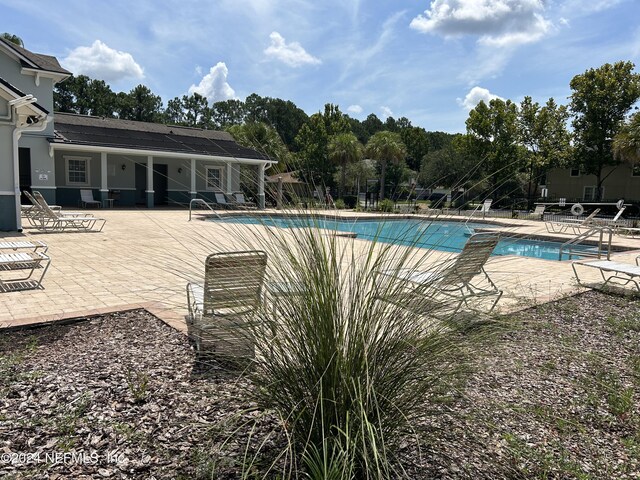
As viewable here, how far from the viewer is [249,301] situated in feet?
7.13

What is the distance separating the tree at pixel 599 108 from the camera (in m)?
26.5

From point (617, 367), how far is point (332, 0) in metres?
6.67

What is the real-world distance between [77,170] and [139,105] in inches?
1430

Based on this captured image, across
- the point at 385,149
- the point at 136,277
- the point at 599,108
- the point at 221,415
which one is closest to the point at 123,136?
the point at 385,149

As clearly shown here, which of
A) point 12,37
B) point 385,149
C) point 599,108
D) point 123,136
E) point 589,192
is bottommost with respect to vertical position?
point 589,192

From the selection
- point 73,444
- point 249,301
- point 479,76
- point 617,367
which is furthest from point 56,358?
point 479,76

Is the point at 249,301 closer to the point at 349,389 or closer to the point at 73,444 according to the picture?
the point at 349,389

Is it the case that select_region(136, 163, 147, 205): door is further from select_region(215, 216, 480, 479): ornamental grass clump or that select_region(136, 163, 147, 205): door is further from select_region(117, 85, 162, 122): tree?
select_region(117, 85, 162, 122): tree

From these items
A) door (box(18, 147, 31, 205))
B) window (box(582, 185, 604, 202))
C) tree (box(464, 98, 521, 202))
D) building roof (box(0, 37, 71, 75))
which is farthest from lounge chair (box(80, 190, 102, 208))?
window (box(582, 185, 604, 202))

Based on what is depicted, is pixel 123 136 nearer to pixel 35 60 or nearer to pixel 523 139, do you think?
pixel 35 60

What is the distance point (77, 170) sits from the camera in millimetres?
20344

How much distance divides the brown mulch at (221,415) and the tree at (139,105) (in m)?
54.5

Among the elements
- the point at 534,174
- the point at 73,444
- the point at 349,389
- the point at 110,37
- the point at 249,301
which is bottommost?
the point at 73,444

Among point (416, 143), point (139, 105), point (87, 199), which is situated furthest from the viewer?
point (139, 105)
